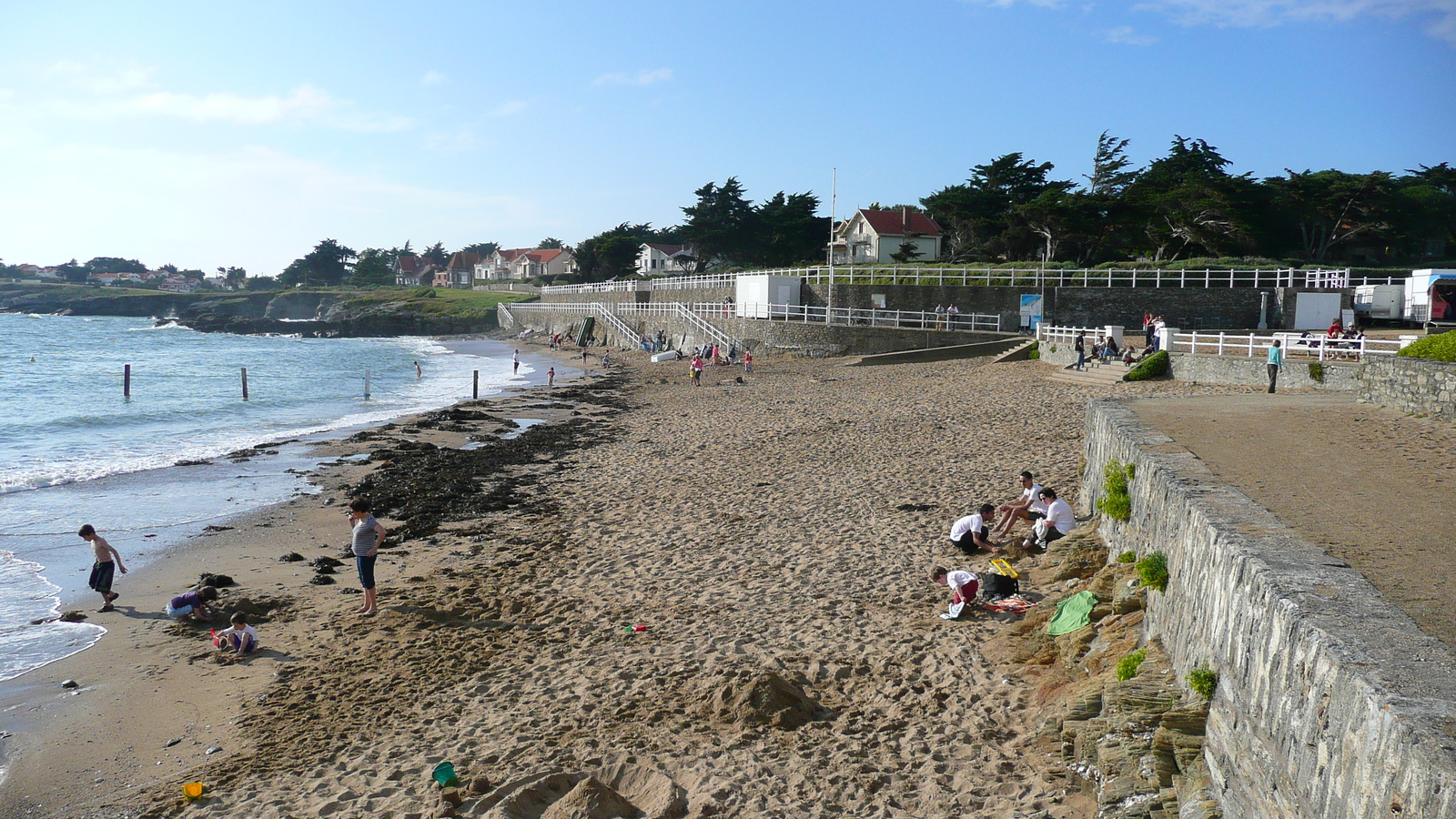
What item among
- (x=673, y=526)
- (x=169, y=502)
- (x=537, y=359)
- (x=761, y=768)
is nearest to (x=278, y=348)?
(x=537, y=359)

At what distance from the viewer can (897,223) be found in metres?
62.2

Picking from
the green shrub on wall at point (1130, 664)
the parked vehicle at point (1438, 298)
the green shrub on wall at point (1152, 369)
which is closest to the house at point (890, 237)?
the parked vehicle at point (1438, 298)

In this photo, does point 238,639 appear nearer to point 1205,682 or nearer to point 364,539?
point 364,539

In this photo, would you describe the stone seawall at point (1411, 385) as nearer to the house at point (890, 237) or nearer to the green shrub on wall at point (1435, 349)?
the green shrub on wall at point (1435, 349)

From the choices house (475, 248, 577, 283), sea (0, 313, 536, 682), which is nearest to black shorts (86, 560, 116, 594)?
sea (0, 313, 536, 682)

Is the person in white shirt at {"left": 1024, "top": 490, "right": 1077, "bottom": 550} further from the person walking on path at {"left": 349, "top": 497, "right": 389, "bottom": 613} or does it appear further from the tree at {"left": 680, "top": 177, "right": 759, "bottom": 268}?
the tree at {"left": 680, "top": 177, "right": 759, "bottom": 268}

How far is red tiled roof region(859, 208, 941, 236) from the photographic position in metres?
61.4

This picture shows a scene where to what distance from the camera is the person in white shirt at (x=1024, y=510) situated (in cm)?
984

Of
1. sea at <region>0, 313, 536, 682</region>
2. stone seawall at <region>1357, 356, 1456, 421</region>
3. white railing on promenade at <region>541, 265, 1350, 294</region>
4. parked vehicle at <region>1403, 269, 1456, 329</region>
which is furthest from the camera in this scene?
white railing on promenade at <region>541, 265, 1350, 294</region>

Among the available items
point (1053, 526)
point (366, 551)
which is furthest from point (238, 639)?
point (1053, 526)

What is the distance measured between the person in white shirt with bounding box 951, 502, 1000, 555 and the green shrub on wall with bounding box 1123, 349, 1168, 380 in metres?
13.0

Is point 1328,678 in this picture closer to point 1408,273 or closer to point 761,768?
point 761,768

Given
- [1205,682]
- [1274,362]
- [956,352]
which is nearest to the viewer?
[1205,682]

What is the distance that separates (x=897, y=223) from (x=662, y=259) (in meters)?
35.1
